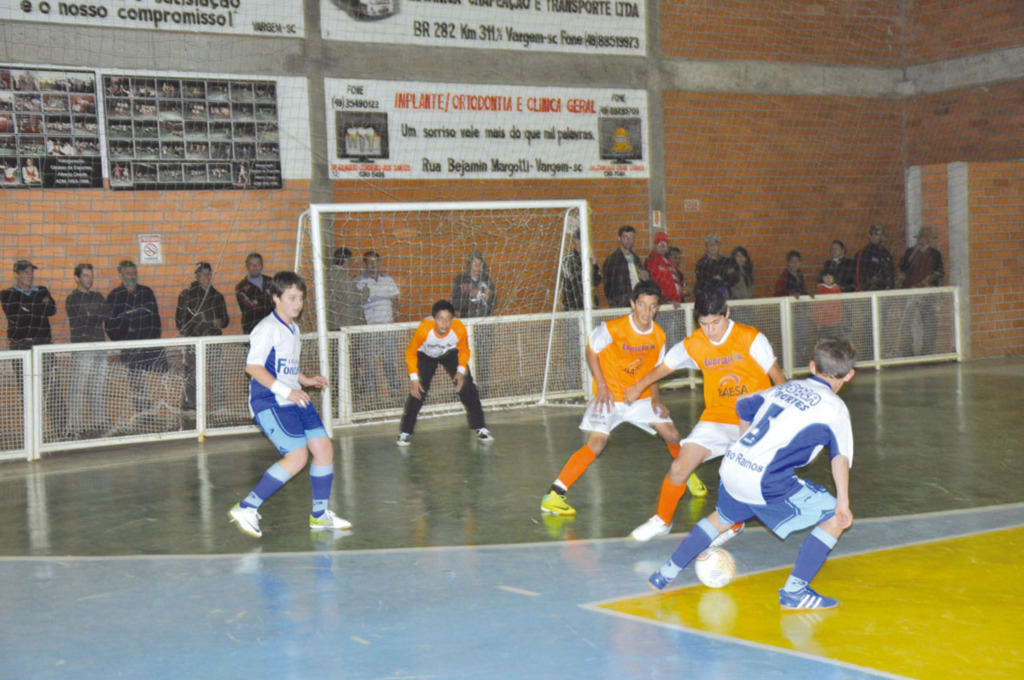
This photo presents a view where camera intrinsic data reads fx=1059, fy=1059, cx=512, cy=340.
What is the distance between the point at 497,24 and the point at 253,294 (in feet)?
18.6

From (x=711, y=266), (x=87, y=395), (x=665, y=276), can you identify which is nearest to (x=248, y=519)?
(x=87, y=395)

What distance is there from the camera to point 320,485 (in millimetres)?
7164

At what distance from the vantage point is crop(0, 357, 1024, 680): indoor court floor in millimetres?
4566

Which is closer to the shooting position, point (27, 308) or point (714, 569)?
point (714, 569)

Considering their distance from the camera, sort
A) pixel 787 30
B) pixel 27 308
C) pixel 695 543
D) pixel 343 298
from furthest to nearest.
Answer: pixel 787 30, pixel 343 298, pixel 27 308, pixel 695 543

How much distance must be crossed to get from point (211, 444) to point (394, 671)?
7.51 metres

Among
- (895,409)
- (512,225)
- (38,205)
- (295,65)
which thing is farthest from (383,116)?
(895,409)

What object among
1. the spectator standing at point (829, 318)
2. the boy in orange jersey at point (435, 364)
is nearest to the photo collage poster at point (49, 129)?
the boy in orange jersey at point (435, 364)

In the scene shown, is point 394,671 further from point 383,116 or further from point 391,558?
point 383,116

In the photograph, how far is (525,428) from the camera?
1182 centimetres

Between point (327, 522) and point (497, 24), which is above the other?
point (497, 24)

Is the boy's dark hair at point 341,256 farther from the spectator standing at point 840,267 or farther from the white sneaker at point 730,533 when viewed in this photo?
the white sneaker at point 730,533

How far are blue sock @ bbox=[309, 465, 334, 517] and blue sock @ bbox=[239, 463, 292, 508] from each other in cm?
22

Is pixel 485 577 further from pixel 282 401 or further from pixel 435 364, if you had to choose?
pixel 435 364
